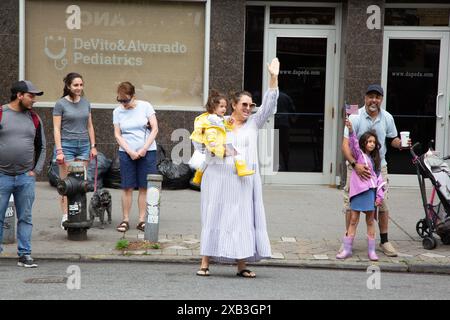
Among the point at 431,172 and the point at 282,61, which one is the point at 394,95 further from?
the point at 431,172

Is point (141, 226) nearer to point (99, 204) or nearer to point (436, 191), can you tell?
point (99, 204)

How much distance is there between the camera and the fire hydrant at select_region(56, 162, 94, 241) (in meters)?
9.41

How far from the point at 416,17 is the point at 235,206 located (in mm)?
7189

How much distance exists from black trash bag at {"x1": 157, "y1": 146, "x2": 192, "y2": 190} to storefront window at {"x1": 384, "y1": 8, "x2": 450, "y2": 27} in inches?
160

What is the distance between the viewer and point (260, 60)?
13742 mm

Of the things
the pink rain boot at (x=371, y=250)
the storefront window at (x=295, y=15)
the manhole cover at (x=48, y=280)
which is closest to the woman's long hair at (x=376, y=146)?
the pink rain boot at (x=371, y=250)

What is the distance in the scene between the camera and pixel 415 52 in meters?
13.7

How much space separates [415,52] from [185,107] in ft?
12.5

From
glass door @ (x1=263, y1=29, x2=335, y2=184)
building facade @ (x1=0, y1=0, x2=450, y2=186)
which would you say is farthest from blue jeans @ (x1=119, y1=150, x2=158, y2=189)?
glass door @ (x1=263, y1=29, x2=335, y2=184)

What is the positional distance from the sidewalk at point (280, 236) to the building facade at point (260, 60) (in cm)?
100

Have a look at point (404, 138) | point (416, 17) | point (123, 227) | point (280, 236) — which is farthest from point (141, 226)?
point (416, 17)

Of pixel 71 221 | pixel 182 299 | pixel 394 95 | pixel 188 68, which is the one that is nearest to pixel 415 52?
pixel 394 95

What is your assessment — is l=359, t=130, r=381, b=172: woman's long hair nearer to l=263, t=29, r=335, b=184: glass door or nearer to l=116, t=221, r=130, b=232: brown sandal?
l=116, t=221, r=130, b=232: brown sandal
